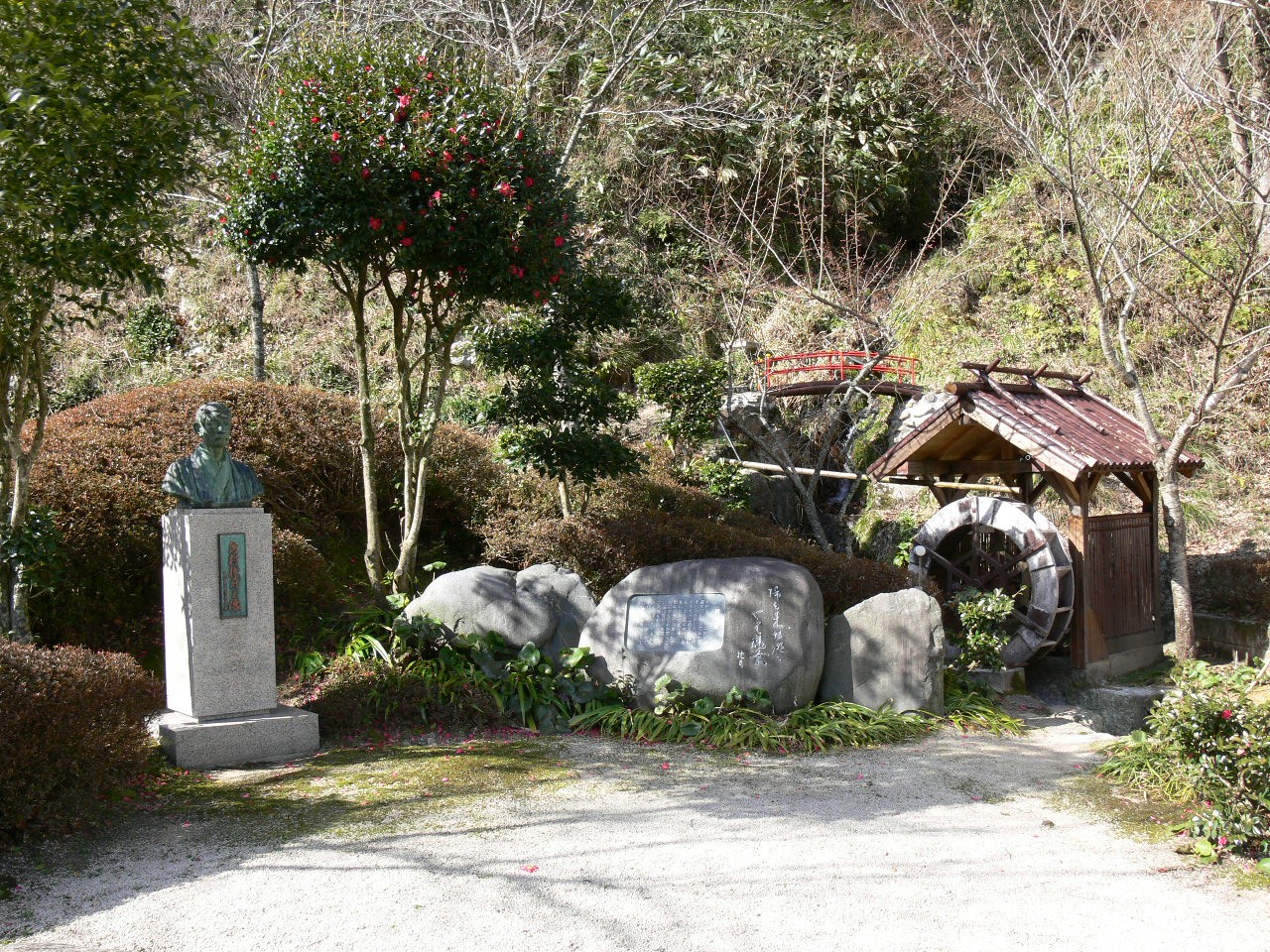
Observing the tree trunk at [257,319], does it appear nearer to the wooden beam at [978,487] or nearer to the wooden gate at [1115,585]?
the wooden beam at [978,487]

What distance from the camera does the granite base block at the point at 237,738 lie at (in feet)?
20.5

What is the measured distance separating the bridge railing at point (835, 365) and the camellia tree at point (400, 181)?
792 cm

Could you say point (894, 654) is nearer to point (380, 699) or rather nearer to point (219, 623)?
point (380, 699)

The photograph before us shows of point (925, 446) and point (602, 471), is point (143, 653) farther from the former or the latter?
point (925, 446)

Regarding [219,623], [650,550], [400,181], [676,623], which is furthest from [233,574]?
[650,550]

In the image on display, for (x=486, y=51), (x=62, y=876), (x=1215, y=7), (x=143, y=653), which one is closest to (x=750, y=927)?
(x=62, y=876)

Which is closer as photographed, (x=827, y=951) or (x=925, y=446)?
(x=827, y=951)

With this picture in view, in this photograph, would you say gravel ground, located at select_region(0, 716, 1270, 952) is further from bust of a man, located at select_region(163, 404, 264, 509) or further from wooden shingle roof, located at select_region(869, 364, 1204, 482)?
wooden shingle roof, located at select_region(869, 364, 1204, 482)

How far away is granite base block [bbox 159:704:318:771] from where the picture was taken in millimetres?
6250

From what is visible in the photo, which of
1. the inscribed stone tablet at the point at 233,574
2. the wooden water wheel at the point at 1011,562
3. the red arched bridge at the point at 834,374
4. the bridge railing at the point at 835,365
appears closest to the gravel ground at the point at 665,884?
the inscribed stone tablet at the point at 233,574

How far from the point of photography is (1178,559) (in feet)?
30.1

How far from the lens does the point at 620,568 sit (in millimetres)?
9297

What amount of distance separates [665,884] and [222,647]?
350cm

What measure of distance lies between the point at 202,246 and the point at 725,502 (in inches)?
519
